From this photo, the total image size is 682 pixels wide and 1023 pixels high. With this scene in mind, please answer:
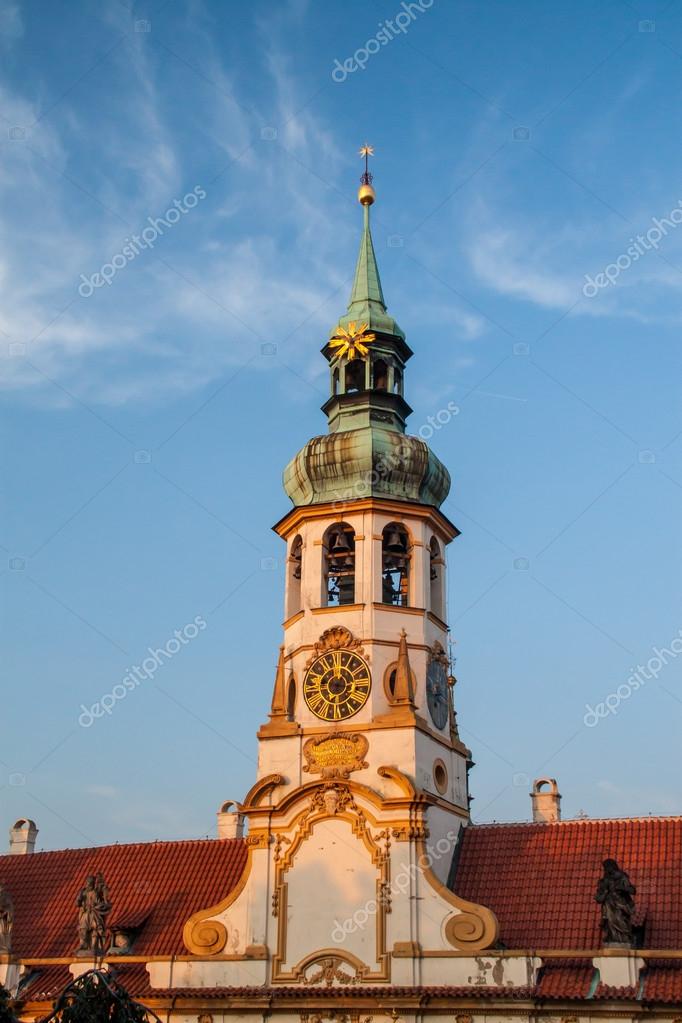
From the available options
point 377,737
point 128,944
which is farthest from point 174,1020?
point 377,737

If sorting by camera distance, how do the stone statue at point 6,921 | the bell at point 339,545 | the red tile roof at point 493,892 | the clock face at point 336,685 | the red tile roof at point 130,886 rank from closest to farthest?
→ the red tile roof at point 493,892 → the clock face at point 336,685 → the stone statue at point 6,921 → the red tile roof at point 130,886 → the bell at point 339,545

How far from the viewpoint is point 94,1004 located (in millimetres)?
19016

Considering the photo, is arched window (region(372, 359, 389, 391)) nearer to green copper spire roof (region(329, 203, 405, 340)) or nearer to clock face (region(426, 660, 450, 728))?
green copper spire roof (region(329, 203, 405, 340))

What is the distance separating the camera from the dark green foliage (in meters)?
18.9

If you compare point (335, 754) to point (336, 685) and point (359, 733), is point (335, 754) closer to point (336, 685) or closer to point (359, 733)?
point (359, 733)

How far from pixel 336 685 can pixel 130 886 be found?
319 inches

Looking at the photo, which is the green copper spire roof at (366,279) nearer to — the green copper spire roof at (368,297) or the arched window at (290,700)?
the green copper spire roof at (368,297)

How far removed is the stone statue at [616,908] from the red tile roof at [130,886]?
986 centimetres

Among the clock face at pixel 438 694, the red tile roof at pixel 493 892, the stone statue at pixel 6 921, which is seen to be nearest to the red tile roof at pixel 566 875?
the red tile roof at pixel 493 892

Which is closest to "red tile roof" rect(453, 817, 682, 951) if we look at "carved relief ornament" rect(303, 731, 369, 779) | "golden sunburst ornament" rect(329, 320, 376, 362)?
"carved relief ornament" rect(303, 731, 369, 779)

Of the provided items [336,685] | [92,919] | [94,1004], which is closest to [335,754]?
[336,685]

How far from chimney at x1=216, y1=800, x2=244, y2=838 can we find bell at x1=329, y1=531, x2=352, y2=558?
8.67 meters

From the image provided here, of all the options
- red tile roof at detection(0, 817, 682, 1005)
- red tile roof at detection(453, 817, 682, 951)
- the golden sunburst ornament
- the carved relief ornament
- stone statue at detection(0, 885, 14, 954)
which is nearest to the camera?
red tile roof at detection(0, 817, 682, 1005)

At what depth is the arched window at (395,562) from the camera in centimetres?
3481
